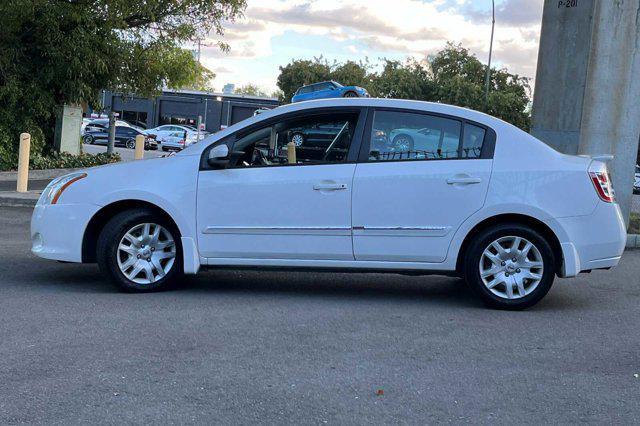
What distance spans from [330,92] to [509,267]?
21.3m

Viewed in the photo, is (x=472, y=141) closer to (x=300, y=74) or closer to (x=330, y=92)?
(x=330, y=92)

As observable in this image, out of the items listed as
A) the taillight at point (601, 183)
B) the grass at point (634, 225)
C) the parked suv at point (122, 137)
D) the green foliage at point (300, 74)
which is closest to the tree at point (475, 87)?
the green foliage at point (300, 74)

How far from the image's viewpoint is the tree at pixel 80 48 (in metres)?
18.9

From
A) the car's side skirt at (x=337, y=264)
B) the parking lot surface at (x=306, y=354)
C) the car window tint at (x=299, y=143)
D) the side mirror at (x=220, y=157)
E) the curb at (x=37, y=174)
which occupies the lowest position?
the parking lot surface at (x=306, y=354)

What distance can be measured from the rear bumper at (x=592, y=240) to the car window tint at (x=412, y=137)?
1.13m

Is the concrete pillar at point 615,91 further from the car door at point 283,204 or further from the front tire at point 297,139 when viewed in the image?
the front tire at point 297,139

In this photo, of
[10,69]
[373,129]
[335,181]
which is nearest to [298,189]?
[335,181]

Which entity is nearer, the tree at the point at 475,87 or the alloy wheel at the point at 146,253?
the alloy wheel at the point at 146,253

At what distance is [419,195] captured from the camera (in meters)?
6.69

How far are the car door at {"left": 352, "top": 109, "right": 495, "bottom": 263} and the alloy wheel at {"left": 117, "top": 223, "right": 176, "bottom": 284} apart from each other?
63.3 inches

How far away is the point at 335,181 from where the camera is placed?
22.1 feet

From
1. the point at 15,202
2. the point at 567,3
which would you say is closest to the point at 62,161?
the point at 15,202

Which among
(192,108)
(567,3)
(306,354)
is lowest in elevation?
(306,354)

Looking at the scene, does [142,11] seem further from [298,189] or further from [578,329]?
[578,329]
